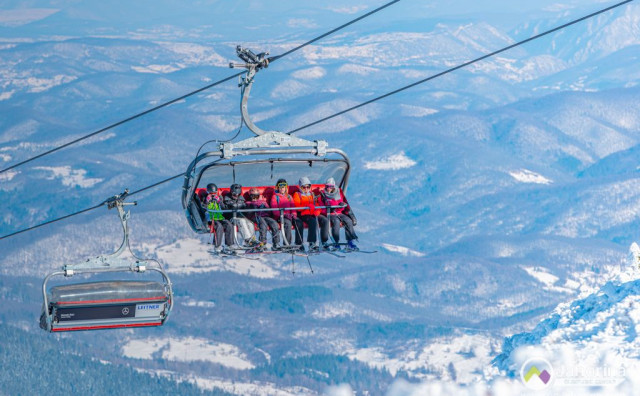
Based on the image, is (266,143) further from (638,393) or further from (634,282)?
(634,282)

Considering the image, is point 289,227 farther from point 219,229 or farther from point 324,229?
point 219,229

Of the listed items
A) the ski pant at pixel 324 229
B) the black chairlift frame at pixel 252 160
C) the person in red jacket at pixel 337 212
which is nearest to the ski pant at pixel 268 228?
the ski pant at pixel 324 229

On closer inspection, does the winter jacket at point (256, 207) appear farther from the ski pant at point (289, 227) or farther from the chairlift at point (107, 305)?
the chairlift at point (107, 305)

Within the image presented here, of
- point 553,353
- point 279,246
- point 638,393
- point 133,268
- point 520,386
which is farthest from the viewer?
point 553,353

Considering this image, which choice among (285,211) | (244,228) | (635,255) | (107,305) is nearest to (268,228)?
(244,228)

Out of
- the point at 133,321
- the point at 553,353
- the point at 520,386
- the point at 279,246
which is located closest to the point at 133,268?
the point at 133,321

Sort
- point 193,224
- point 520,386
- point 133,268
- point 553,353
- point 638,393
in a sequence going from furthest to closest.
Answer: point 553,353 < point 520,386 < point 638,393 < point 193,224 < point 133,268
